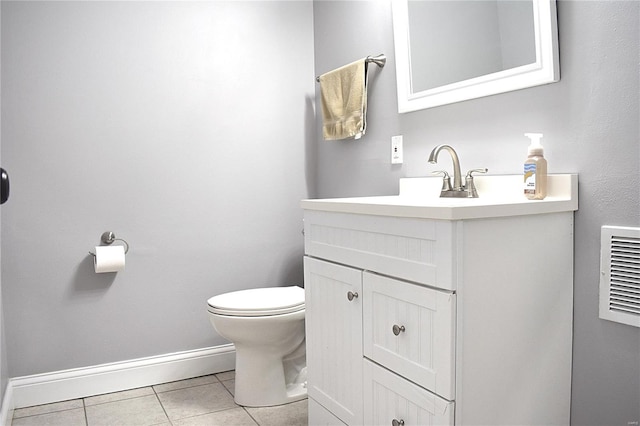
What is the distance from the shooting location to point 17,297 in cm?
225

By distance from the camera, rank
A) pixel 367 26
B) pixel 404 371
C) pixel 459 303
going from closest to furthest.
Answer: pixel 459 303 → pixel 404 371 → pixel 367 26

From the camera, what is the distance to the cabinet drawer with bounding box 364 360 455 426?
131 centimetres


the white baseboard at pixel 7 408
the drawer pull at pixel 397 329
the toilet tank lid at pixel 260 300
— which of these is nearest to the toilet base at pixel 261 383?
the toilet tank lid at pixel 260 300

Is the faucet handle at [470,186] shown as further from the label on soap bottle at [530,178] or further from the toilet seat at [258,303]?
the toilet seat at [258,303]

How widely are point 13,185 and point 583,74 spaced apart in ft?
7.03

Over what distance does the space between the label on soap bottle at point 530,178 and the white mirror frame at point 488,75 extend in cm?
26

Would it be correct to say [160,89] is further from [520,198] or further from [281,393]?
[520,198]

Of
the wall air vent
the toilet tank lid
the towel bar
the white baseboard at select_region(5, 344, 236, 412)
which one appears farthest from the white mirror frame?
the white baseboard at select_region(5, 344, 236, 412)

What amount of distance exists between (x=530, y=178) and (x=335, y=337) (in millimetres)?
768

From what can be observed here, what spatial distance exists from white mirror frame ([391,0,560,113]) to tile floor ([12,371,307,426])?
1.34 meters

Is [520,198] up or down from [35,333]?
up

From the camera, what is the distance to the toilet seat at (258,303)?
212cm

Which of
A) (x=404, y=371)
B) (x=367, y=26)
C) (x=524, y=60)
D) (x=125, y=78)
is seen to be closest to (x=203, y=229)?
(x=125, y=78)

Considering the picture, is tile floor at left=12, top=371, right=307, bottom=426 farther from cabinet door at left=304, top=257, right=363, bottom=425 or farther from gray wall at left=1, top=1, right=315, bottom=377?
cabinet door at left=304, top=257, right=363, bottom=425
